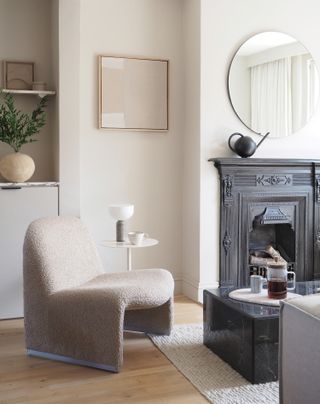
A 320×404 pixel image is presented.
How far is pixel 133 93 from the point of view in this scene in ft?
13.8

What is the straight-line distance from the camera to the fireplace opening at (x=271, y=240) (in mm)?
4270

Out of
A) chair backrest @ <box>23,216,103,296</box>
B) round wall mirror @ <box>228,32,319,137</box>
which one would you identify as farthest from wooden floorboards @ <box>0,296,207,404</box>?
round wall mirror @ <box>228,32,319,137</box>

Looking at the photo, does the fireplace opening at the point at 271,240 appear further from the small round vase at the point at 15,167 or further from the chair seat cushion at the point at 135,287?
the small round vase at the point at 15,167

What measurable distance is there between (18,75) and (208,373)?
99.7 inches

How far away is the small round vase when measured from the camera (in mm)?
3633

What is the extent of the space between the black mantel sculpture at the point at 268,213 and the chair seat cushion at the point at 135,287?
104 centimetres

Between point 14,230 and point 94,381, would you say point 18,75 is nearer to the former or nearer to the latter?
point 14,230

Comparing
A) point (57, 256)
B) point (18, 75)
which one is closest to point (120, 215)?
point (57, 256)

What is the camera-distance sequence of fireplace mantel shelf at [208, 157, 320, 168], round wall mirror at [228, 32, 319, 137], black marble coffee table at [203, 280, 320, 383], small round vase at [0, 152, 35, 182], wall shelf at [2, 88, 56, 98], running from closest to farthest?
black marble coffee table at [203, 280, 320, 383] < small round vase at [0, 152, 35, 182] < wall shelf at [2, 88, 56, 98] < fireplace mantel shelf at [208, 157, 320, 168] < round wall mirror at [228, 32, 319, 137]

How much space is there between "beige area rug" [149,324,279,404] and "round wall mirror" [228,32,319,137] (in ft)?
5.97

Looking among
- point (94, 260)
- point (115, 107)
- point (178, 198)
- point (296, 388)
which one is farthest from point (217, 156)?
point (296, 388)

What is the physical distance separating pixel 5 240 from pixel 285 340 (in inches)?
88.3

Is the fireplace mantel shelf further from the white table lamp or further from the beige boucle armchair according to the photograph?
the beige boucle armchair

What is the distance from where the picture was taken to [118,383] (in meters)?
2.65
